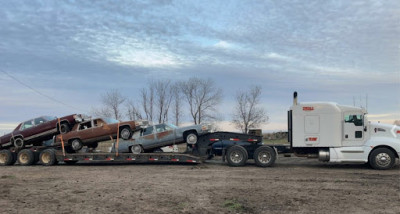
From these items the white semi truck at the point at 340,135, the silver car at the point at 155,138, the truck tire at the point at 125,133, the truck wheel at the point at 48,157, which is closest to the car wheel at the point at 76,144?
the truck wheel at the point at 48,157

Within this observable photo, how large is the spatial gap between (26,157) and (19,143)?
875mm

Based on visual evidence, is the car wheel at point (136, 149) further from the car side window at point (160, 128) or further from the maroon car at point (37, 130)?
the maroon car at point (37, 130)

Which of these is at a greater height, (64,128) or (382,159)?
(64,128)

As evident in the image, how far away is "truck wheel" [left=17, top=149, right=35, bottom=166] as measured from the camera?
17.3m

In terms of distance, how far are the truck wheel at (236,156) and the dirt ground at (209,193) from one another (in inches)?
81.9

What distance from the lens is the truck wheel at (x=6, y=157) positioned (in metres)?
17.6

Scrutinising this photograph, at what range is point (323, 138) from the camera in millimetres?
14273

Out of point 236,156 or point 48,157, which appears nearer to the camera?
point 236,156

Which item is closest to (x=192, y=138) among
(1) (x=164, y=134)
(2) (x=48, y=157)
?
(1) (x=164, y=134)

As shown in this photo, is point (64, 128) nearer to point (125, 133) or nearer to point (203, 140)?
point (125, 133)

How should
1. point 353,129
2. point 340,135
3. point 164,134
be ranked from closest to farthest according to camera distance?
1. point 353,129
2. point 340,135
3. point 164,134

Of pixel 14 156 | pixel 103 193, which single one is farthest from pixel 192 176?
pixel 14 156

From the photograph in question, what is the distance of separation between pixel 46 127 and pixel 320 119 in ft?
42.2

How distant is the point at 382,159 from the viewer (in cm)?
1341
